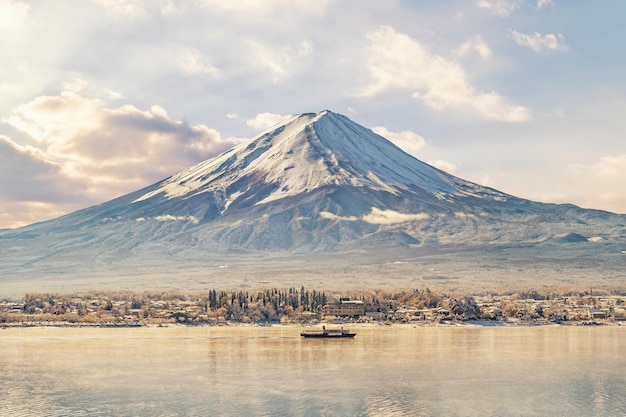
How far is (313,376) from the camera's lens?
67.0 metres

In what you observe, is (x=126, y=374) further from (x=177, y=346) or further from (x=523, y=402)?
(x=523, y=402)

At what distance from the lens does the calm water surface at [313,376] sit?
53.6 m

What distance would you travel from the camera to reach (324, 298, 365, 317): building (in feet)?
452

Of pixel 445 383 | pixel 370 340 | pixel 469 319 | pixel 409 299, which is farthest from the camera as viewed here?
pixel 409 299

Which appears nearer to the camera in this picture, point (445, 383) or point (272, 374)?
point (445, 383)

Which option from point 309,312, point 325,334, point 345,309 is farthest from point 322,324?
point 325,334

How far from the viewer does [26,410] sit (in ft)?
171

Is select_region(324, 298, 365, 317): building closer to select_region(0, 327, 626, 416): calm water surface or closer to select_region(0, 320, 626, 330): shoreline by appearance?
select_region(0, 320, 626, 330): shoreline

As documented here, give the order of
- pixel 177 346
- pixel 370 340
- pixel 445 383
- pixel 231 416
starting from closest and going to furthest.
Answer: pixel 231 416, pixel 445 383, pixel 177 346, pixel 370 340

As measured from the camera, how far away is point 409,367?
235 feet

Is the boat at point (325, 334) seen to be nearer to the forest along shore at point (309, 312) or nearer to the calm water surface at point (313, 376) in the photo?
the calm water surface at point (313, 376)

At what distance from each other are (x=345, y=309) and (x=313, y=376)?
72.9 meters

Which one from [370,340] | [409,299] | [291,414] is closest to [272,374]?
[291,414]

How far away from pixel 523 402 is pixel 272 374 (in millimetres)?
21814
